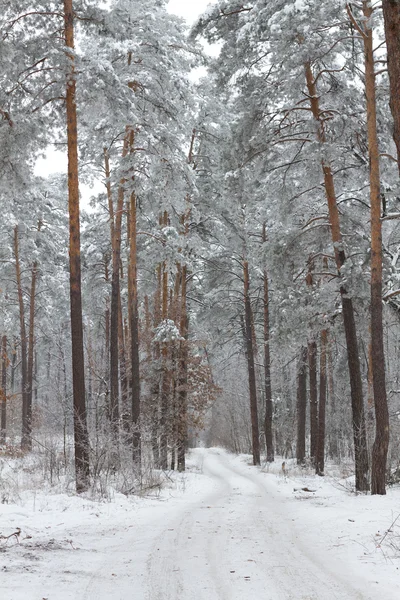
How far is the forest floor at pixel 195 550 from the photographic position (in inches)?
171

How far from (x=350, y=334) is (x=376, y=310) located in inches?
68.7

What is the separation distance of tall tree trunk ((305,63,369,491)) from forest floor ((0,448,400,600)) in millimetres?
1921

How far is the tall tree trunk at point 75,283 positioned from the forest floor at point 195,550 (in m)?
1.27

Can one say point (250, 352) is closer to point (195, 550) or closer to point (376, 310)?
point (376, 310)

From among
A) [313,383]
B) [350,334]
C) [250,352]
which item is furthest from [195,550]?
[250,352]

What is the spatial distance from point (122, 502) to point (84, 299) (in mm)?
18896

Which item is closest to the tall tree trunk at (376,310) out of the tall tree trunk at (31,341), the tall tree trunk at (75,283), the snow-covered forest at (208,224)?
the snow-covered forest at (208,224)

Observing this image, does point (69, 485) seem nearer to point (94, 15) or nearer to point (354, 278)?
point (354, 278)

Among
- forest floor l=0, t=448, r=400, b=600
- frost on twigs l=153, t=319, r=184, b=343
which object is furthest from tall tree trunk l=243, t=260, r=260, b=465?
forest floor l=0, t=448, r=400, b=600

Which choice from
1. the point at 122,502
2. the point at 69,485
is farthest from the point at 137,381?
the point at 122,502

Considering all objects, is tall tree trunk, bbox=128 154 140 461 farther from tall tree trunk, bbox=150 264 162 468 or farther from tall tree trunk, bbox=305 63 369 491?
tall tree trunk, bbox=305 63 369 491

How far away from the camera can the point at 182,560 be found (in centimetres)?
534

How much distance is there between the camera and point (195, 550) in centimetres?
583

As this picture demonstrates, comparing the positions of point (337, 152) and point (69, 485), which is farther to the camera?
point (337, 152)
